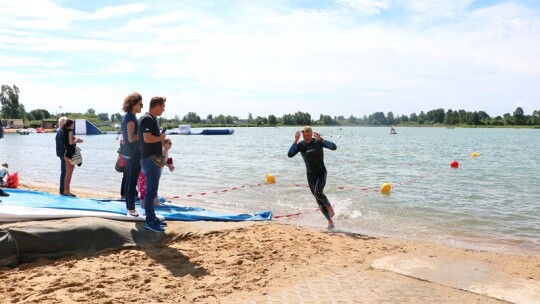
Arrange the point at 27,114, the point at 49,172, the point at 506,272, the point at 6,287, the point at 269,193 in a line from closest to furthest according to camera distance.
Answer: the point at 6,287, the point at 506,272, the point at 269,193, the point at 49,172, the point at 27,114

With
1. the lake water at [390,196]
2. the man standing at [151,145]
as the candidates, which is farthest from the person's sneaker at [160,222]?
the lake water at [390,196]

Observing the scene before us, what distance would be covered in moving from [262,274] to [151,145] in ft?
7.28

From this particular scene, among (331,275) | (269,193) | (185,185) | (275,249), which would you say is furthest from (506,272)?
(185,185)

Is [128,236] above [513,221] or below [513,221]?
above

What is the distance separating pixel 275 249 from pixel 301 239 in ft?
2.45

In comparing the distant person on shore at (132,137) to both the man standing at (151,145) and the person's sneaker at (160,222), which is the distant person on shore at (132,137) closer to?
the man standing at (151,145)

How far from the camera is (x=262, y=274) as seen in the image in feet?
16.5

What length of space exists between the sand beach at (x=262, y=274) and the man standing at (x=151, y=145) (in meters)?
0.80

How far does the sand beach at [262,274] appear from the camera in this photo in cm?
439

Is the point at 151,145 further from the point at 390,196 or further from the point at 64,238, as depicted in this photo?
the point at 390,196

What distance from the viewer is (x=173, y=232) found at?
6.32 meters

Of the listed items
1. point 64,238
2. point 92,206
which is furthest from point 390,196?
point 64,238

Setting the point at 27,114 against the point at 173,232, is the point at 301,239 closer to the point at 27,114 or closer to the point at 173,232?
Result: the point at 173,232

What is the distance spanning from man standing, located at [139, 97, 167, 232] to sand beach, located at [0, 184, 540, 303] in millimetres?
796
